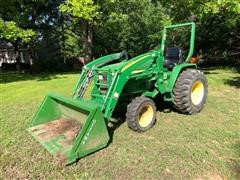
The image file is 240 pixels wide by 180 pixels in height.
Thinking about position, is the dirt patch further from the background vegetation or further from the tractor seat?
the background vegetation

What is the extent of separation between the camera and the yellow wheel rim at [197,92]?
6488mm

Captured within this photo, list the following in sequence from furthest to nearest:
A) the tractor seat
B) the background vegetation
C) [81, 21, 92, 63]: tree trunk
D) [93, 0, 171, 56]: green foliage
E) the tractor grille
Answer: [93, 0, 171, 56]: green foliage
[81, 21, 92, 63]: tree trunk
the background vegetation
the tractor seat
the tractor grille

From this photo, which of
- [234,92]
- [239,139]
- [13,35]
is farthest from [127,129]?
Answer: [13,35]

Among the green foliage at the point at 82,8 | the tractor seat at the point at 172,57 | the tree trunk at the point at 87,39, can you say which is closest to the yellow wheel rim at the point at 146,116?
the tractor seat at the point at 172,57

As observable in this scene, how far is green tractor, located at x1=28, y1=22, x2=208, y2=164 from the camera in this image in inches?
171

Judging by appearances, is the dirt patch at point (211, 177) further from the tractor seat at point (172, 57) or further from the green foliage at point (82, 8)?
the green foliage at point (82, 8)

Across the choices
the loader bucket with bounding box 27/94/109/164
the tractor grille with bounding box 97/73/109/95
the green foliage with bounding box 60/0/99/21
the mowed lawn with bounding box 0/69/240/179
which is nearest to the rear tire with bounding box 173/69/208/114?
the mowed lawn with bounding box 0/69/240/179

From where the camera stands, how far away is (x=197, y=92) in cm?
663

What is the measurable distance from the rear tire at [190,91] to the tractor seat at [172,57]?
1.22 feet

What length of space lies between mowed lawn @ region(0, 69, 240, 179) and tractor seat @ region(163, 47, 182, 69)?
1.17 meters

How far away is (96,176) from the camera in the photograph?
377cm

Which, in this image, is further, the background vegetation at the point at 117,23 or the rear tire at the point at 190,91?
the background vegetation at the point at 117,23

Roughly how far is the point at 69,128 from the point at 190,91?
278cm

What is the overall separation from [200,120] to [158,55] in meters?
1.69
